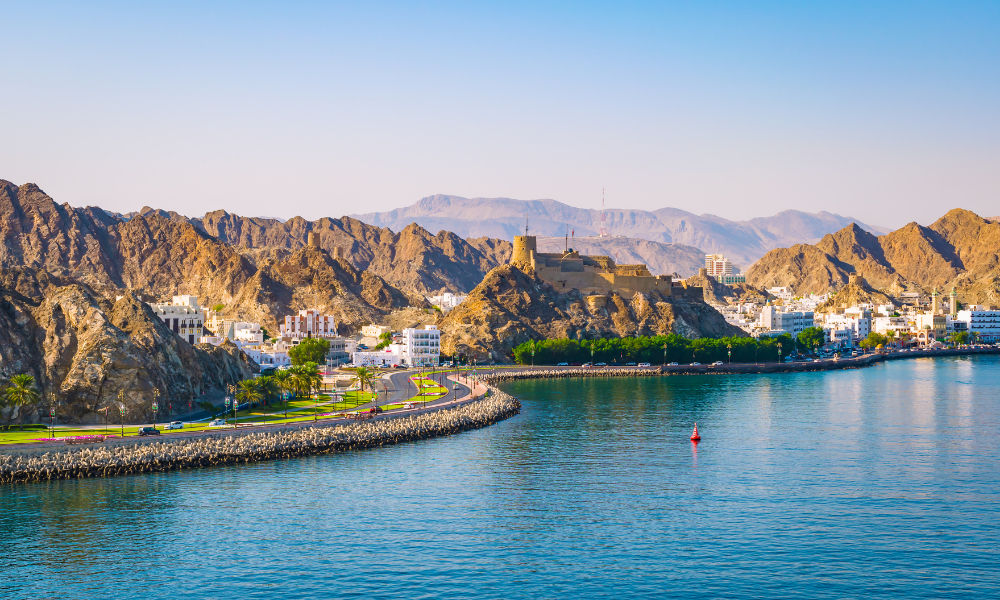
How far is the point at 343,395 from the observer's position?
129 meters

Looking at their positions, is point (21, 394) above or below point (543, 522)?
above

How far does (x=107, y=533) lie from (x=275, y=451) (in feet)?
85.2

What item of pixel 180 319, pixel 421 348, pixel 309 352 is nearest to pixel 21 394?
pixel 180 319

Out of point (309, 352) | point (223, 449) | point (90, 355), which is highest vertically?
point (90, 355)

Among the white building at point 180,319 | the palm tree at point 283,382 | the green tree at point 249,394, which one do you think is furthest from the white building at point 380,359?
the green tree at point 249,394

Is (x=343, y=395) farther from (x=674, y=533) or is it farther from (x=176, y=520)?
(x=674, y=533)

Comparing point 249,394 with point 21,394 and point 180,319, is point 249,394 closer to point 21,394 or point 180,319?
point 21,394

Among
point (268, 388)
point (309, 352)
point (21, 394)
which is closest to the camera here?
point (21, 394)

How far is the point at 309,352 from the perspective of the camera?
178 metres

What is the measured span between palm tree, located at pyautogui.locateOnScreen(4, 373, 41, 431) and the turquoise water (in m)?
17.6

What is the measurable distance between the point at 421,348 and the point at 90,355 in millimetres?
105703

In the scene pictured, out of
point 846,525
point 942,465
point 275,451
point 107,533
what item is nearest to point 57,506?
point 107,533

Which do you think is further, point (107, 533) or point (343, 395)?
point (343, 395)

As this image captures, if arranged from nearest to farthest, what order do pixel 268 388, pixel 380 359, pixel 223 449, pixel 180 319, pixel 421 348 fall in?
pixel 223 449 < pixel 268 388 < pixel 180 319 < pixel 380 359 < pixel 421 348
